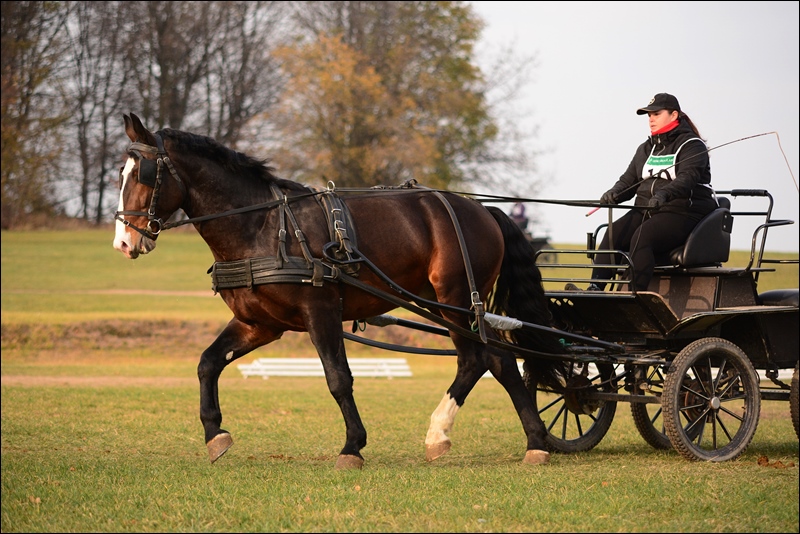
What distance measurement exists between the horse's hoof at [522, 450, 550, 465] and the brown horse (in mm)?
17

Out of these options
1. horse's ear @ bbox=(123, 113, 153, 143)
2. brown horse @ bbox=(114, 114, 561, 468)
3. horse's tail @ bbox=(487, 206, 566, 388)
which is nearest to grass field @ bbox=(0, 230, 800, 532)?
brown horse @ bbox=(114, 114, 561, 468)

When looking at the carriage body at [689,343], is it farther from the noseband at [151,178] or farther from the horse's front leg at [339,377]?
the noseband at [151,178]

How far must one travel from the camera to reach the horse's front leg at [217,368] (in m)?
7.27

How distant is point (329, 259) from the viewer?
7012mm

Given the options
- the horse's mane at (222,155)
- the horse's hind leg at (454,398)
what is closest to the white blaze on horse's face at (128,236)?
the horse's mane at (222,155)

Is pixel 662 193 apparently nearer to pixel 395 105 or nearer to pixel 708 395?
pixel 708 395

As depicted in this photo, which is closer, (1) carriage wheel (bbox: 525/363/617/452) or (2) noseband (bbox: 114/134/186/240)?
(2) noseband (bbox: 114/134/186/240)

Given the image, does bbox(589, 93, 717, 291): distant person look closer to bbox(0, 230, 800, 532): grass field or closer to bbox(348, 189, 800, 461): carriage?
bbox(348, 189, 800, 461): carriage

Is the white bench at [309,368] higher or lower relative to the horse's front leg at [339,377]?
lower

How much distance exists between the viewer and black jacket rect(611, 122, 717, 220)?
25.5 feet

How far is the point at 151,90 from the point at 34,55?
7958 mm

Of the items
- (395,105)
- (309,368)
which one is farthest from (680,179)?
(395,105)

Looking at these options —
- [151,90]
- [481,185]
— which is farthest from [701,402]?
[151,90]

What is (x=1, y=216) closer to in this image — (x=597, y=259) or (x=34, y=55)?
(x=34, y=55)
